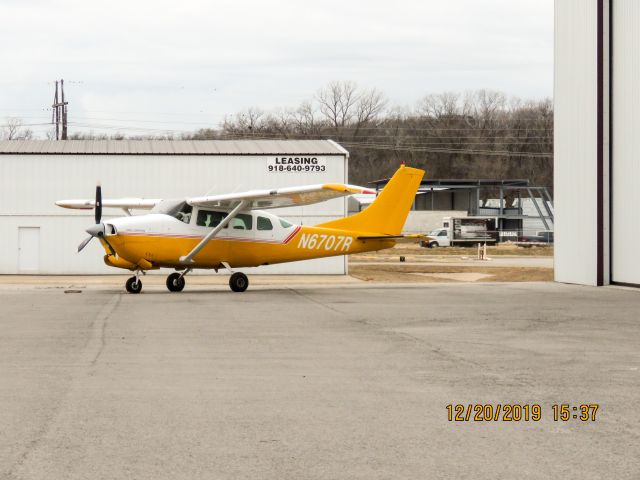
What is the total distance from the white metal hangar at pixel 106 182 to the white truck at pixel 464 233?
39.1m

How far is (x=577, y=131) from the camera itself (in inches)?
1021

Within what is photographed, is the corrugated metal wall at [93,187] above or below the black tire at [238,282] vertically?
above

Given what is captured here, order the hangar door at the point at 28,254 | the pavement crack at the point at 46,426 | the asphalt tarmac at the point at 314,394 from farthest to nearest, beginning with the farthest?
the hangar door at the point at 28,254 < the asphalt tarmac at the point at 314,394 < the pavement crack at the point at 46,426

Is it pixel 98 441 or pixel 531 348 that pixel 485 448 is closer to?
pixel 98 441

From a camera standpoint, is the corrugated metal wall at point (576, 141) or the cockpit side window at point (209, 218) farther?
the corrugated metal wall at point (576, 141)

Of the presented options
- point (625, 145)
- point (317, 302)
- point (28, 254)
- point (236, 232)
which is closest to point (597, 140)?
point (625, 145)

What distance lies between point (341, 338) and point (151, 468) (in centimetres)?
723

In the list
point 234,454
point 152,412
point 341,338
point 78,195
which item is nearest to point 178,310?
point 341,338

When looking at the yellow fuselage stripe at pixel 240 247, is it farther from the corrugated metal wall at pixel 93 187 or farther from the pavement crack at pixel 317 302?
the corrugated metal wall at pixel 93 187

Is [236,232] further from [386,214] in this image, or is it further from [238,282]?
[386,214]

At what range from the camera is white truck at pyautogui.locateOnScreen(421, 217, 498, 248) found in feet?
249

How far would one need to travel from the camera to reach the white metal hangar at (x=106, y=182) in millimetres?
36188

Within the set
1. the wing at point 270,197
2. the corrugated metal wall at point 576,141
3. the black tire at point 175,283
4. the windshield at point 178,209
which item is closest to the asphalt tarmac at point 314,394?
the wing at point 270,197

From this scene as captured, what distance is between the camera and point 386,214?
88.7 ft
